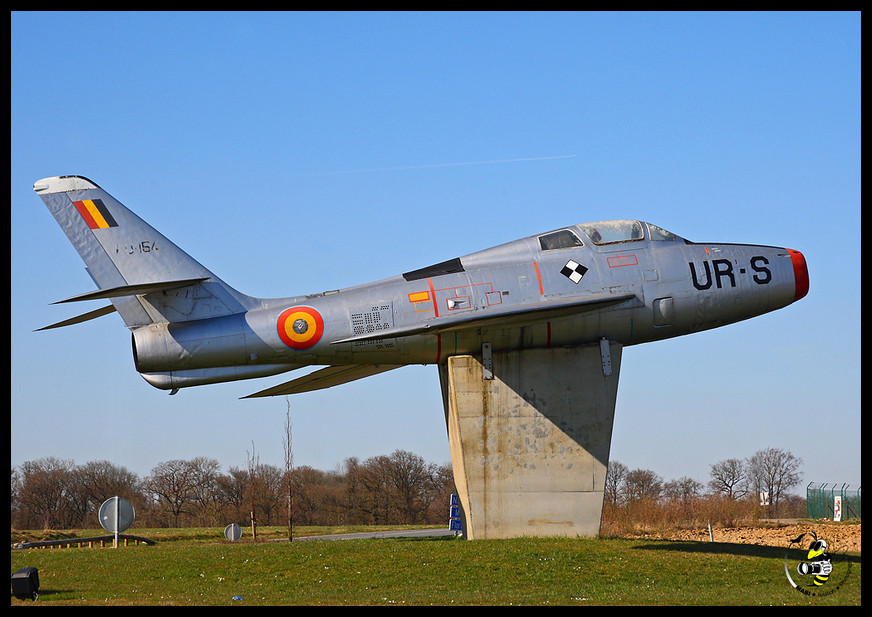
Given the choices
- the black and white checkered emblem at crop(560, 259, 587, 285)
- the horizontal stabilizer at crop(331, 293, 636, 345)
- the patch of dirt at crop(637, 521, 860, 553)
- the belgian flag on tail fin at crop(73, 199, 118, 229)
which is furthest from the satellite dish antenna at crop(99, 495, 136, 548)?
the patch of dirt at crop(637, 521, 860, 553)

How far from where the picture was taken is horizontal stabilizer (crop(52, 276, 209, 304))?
1662 centimetres

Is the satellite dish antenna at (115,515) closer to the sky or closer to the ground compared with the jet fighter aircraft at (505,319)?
closer to the ground

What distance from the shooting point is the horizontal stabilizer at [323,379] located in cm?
2339

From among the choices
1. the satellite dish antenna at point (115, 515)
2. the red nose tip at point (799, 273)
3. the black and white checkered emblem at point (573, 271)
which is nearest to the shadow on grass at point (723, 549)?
the red nose tip at point (799, 273)

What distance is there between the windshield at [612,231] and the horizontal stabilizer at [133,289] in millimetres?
8814

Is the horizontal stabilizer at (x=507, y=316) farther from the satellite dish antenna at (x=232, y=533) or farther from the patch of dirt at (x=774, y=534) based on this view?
the satellite dish antenna at (x=232, y=533)

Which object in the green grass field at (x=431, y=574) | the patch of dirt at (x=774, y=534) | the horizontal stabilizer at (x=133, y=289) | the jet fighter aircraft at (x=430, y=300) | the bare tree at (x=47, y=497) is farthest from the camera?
the bare tree at (x=47, y=497)

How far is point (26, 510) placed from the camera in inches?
2457

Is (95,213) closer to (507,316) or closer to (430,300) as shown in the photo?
(430,300)

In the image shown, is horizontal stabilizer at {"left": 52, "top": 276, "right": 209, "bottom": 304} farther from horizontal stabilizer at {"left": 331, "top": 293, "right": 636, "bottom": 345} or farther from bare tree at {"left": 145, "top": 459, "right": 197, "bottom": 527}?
bare tree at {"left": 145, "top": 459, "right": 197, "bottom": 527}
